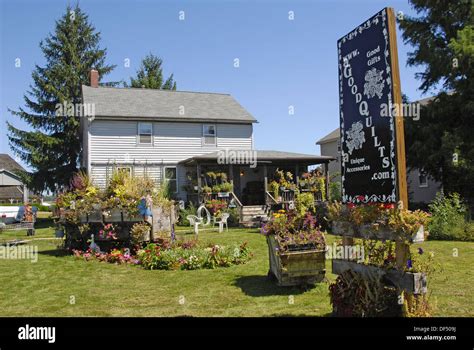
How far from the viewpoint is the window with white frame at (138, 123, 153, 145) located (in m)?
24.0

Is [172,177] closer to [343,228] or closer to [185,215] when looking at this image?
[185,215]

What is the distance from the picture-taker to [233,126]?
2597 centimetres

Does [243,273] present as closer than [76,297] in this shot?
No

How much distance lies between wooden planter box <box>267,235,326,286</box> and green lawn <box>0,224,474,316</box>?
7.5 inches

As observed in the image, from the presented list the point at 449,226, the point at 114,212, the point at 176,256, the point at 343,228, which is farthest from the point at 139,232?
the point at 449,226

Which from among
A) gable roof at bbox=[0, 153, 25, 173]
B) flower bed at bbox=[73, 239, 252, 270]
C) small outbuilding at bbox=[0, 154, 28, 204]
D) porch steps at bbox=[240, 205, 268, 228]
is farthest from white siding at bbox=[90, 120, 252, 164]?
gable roof at bbox=[0, 153, 25, 173]

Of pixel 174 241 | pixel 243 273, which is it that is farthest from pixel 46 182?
pixel 243 273

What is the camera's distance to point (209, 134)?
25.4 m

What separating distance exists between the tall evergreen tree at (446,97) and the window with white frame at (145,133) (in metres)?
14.1

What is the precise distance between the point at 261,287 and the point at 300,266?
872 millimetres

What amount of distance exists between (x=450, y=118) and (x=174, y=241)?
1349 centimetres

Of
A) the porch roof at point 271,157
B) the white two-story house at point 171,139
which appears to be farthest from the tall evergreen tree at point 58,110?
the porch roof at point 271,157
